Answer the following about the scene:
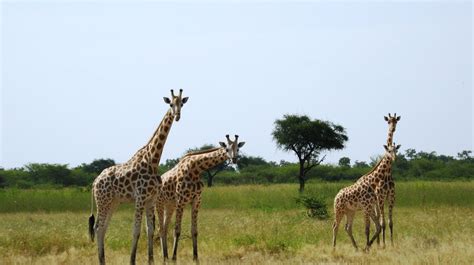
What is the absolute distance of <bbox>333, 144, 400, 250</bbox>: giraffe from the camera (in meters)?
15.9

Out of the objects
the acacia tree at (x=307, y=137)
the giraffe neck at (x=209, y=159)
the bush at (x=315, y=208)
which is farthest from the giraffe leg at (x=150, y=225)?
the acacia tree at (x=307, y=137)

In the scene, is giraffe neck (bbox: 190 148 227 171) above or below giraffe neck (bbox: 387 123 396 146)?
below

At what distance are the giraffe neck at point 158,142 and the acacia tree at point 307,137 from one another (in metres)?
28.2

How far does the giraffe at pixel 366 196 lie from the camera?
52.3 feet

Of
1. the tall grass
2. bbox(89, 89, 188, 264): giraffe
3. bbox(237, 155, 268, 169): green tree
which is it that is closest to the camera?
bbox(89, 89, 188, 264): giraffe

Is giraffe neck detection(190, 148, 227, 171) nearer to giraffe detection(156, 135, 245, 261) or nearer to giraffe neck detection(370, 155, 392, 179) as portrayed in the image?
giraffe detection(156, 135, 245, 261)

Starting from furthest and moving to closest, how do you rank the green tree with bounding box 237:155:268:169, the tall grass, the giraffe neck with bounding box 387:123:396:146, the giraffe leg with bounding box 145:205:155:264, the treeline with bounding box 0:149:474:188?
1. the green tree with bounding box 237:155:268:169
2. the treeline with bounding box 0:149:474:188
3. the tall grass
4. the giraffe neck with bounding box 387:123:396:146
5. the giraffe leg with bounding box 145:205:155:264

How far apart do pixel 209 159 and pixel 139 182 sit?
85.4 inches

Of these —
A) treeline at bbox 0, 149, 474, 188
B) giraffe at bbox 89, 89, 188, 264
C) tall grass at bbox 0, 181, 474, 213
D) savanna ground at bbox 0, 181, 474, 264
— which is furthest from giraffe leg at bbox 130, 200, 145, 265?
treeline at bbox 0, 149, 474, 188

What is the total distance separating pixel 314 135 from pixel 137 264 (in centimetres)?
2759

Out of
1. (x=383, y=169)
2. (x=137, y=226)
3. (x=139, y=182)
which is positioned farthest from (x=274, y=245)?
(x=139, y=182)

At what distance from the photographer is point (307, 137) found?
4088 cm

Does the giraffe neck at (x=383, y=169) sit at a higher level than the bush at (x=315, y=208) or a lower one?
higher

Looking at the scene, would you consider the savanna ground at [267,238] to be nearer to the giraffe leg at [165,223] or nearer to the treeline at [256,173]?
the giraffe leg at [165,223]
